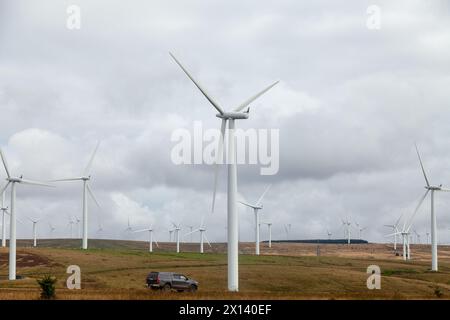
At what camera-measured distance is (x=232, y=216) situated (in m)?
72.0

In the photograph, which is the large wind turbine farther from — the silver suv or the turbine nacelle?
the silver suv

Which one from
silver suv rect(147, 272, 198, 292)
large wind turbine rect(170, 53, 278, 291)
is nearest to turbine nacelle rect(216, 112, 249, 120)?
large wind turbine rect(170, 53, 278, 291)

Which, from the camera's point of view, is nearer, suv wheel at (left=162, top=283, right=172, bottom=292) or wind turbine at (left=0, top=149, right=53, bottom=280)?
suv wheel at (left=162, top=283, right=172, bottom=292)

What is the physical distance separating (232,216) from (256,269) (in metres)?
56.5

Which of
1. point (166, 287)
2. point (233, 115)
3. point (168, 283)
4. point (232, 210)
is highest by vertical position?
point (233, 115)

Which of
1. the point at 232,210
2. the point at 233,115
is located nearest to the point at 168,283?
the point at 232,210


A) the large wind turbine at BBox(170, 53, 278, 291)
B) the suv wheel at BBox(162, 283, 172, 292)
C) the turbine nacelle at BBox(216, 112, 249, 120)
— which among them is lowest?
the suv wheel at BBox(162, 283, 172, 292)

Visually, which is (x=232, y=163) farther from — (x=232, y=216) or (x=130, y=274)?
(x=130, y=274)

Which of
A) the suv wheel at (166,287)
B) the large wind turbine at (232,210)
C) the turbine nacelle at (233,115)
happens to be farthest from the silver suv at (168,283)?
the turbine nacelle at (233,115)

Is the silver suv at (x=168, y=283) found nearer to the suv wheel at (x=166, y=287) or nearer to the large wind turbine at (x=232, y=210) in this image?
the suv wheel at (x=166, y=287)

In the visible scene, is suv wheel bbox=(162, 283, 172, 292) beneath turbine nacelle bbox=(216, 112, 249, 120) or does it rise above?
beneath

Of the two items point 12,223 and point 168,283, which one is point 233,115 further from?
point 12,223

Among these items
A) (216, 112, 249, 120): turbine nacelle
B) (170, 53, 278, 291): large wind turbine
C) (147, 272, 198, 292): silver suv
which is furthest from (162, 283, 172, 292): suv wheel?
(216, 112, 249, 120): turbine nacelle

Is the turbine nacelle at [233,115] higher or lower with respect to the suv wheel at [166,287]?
higher
